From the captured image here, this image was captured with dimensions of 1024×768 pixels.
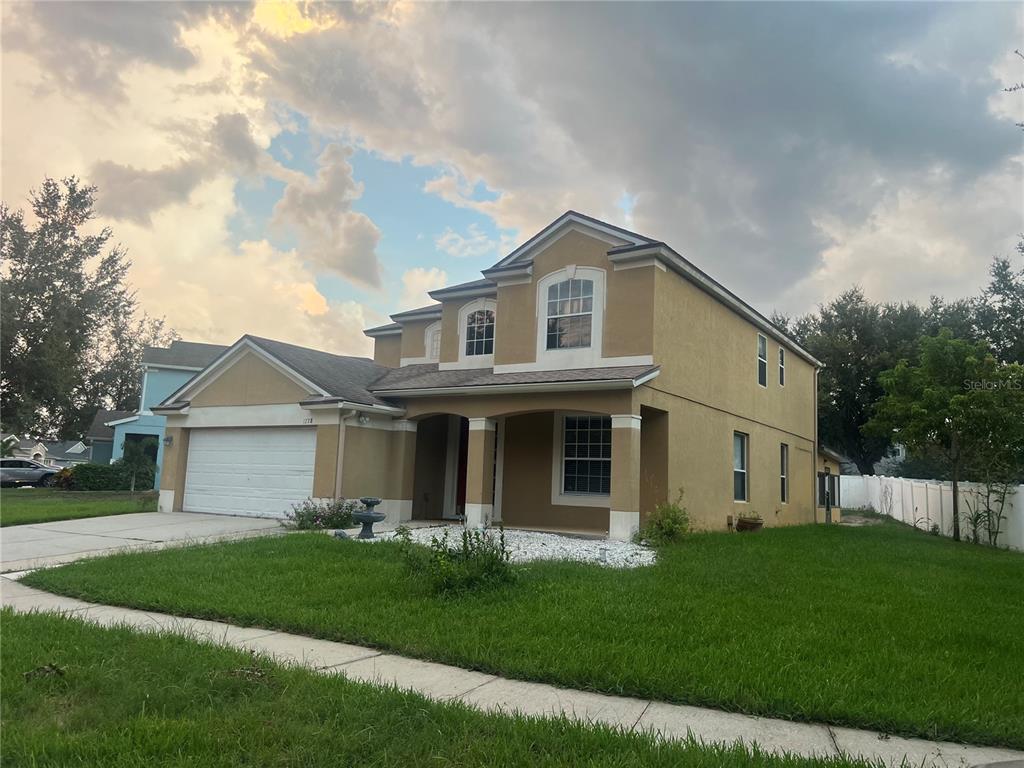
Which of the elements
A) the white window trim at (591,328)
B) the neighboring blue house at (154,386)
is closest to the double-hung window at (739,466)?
the white window trim at (591,328)

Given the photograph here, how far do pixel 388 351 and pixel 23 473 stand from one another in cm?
2231

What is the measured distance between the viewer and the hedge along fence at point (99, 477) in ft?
92.4

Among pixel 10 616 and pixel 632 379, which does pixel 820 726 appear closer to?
pixel 10 616

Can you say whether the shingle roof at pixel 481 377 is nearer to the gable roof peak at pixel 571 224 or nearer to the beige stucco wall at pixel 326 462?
the beige stucco wall at pixel 326 462

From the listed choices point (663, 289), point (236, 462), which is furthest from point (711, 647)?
point (236, 462)

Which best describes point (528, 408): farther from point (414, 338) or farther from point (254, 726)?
point (254, 726)

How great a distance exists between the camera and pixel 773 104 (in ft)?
48.2

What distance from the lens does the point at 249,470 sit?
16625 millimetres

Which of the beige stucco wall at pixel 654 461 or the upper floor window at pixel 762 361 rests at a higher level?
the upper floor window at pixel 762 361

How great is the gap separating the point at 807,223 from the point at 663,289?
912cm

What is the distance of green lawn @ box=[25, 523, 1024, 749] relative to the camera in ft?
14.6

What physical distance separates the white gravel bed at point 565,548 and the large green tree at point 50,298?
2378cm

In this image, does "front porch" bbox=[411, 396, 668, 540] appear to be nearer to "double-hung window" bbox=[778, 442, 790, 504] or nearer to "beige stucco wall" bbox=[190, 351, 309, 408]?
"beige stucco wall" bbox=[190, 351, 309, 408]

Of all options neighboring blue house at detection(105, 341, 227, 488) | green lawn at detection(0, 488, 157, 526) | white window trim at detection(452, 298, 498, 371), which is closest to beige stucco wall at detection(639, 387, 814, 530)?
white window trim at detection(452, 298, 498, 371)
